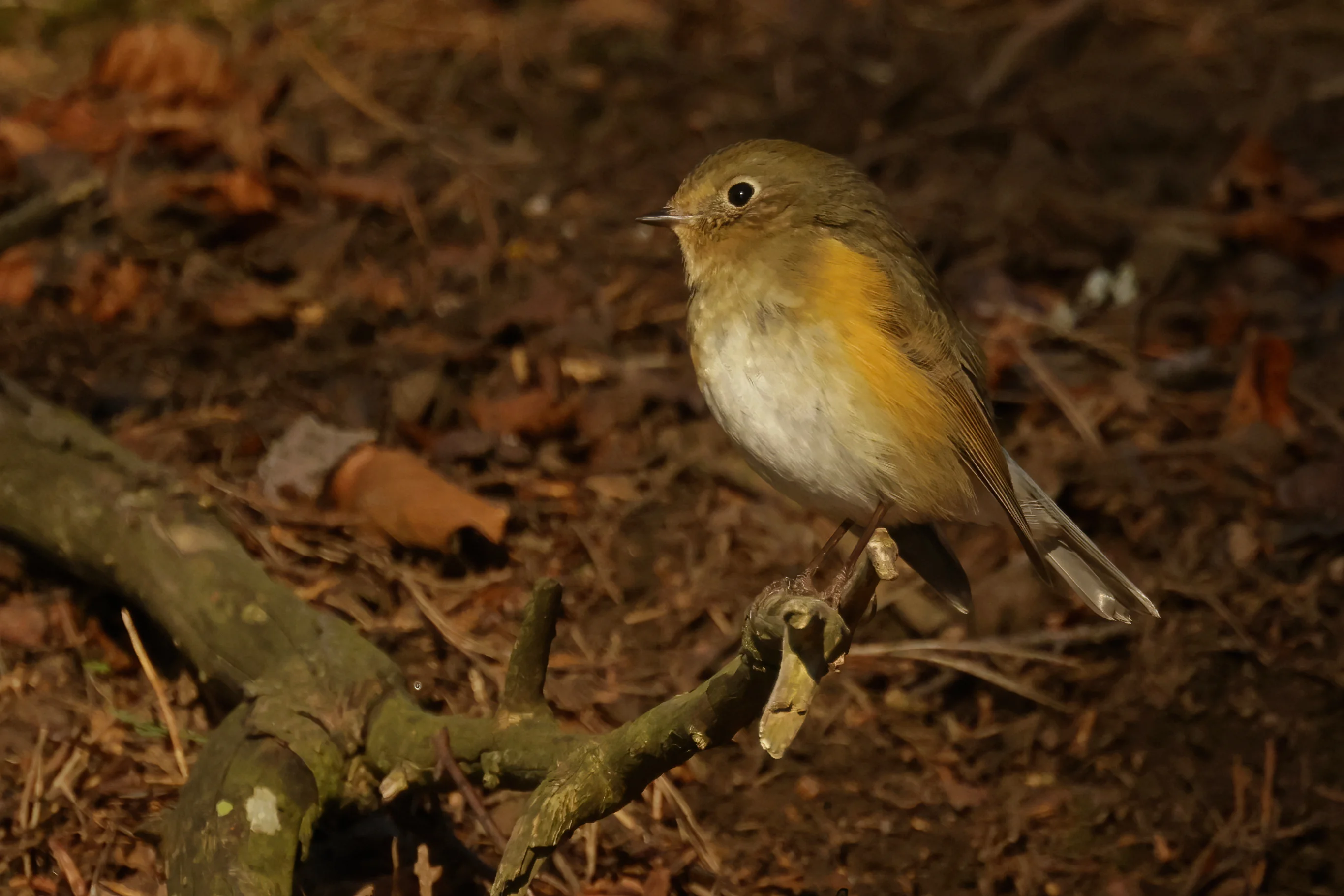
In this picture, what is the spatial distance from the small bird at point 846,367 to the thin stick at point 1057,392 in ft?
3.46

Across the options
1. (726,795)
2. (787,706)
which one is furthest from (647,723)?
(726,795)

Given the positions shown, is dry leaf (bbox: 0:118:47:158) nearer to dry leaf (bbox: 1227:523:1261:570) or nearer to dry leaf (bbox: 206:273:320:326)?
dry leaf (bbox: 206:273:320:326)

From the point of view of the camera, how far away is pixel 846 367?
355 cm

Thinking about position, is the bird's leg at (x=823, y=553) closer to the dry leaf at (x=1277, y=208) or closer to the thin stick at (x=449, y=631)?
the thin stick at (x=449, y=631)

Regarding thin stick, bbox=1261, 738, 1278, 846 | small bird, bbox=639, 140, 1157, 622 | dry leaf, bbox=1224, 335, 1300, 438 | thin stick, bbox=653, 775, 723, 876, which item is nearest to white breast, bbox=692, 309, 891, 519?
small bird, bbox=639, 140, 1157, 622

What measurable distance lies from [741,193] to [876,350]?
0.67 metres

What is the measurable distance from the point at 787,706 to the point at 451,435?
97.6 inches

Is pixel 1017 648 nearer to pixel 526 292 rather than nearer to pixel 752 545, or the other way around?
pixel 752 545

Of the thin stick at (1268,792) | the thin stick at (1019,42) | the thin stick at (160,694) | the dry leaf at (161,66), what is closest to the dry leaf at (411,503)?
the thin stick at (160,694)

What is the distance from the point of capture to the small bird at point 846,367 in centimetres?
357

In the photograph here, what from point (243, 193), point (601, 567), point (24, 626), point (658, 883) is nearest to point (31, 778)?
point (24, 626)

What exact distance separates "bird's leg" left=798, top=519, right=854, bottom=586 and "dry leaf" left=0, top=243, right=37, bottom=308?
2.99 metres

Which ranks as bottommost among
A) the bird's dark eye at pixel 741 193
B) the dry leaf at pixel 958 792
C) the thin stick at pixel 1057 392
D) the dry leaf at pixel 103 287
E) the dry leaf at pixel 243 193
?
the dry leaf at pixel 958 792

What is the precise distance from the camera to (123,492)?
383 cm
